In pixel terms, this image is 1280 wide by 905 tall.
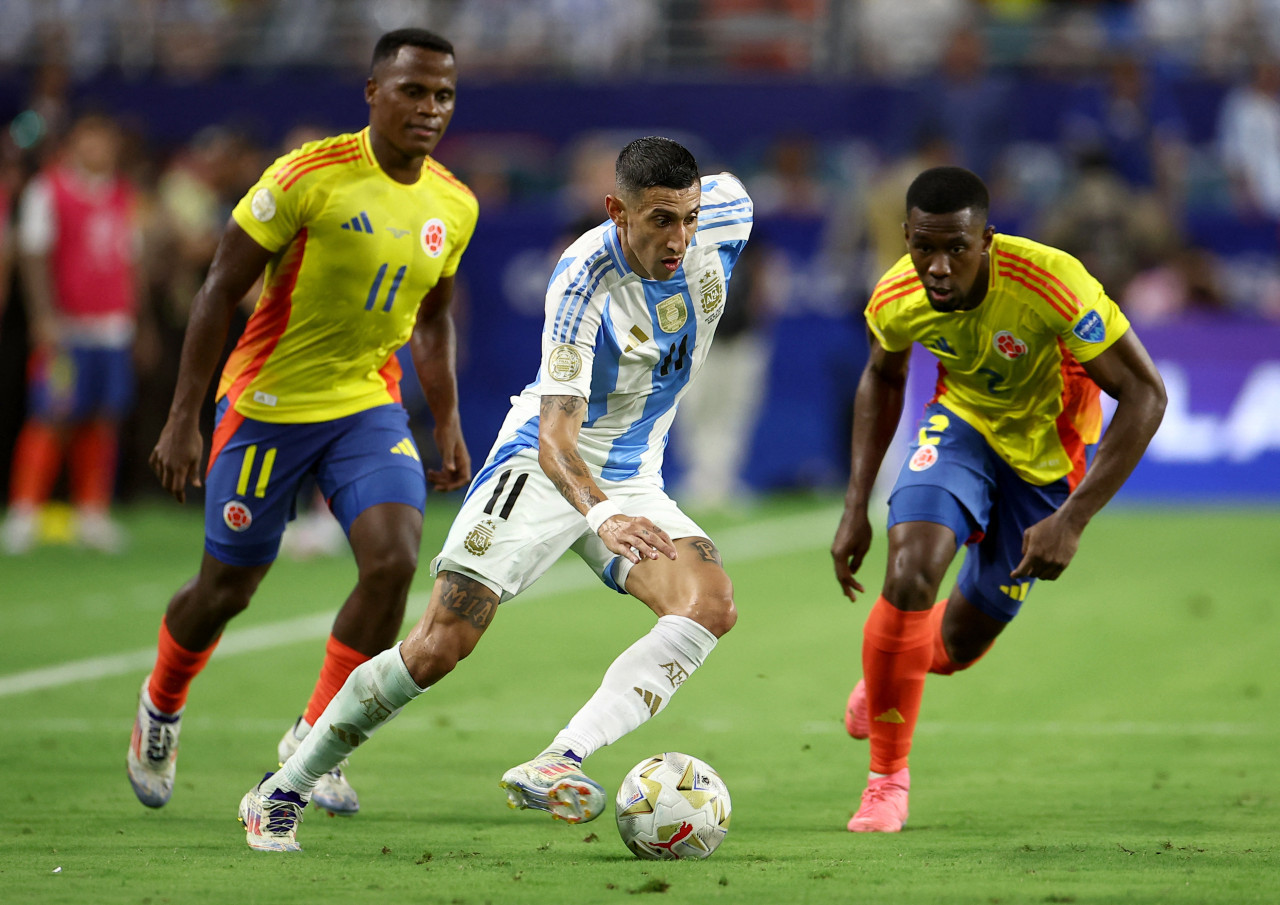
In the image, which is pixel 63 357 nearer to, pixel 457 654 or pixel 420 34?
pixel 420 34

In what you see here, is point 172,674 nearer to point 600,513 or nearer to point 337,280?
point 337,280

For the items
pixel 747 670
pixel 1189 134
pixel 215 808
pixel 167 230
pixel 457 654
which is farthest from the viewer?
pixel 1189 134

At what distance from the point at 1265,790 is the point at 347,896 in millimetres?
3369

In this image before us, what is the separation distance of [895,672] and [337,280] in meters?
2.33

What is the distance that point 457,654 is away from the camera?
5285mm

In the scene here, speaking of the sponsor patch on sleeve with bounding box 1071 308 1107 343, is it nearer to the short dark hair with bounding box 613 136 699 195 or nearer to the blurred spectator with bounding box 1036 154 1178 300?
the short dark hair with bounding box 613 136 699 195

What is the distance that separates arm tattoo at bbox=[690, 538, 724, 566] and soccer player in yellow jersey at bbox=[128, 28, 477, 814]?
3.50 ft

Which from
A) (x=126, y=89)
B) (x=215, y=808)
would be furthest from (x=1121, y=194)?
(x=215, y=808)

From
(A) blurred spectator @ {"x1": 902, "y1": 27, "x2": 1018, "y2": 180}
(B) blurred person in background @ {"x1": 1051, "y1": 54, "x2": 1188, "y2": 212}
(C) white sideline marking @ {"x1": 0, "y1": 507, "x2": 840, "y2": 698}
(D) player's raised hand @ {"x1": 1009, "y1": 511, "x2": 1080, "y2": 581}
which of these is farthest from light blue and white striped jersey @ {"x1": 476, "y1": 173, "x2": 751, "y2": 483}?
(A) blurred spectator @ {"x1": 902, "y1": 27, "x2": 1018, "y2": 180}

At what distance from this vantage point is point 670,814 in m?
5.15

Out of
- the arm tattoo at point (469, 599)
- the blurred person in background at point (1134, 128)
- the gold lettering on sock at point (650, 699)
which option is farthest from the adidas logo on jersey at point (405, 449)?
the blurred person in background at point (1134, 128)

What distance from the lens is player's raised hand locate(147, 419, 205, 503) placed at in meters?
5.97

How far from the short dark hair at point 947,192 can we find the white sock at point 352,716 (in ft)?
7.10

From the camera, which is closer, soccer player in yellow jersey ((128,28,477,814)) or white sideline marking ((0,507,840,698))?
soccer player in yellow jersey ((128,28,477,814))
